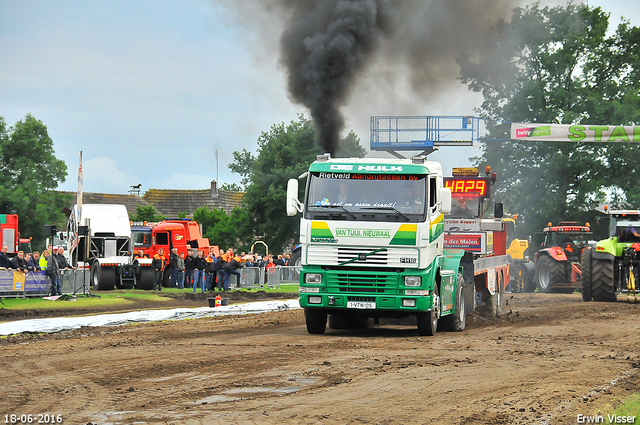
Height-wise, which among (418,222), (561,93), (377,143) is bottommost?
(418,222)

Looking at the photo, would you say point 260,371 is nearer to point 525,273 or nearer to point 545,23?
point 525,273

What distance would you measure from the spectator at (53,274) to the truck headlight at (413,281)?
527 inches

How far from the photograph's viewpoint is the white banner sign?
3275 cm

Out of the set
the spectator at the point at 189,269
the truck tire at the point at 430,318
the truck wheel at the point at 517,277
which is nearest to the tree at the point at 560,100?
the truck wheel at the point at 517,277

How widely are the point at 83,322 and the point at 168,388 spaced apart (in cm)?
910

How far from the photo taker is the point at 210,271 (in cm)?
3025

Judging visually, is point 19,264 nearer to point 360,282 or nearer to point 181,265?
point 181,265

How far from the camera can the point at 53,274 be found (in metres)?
23.6

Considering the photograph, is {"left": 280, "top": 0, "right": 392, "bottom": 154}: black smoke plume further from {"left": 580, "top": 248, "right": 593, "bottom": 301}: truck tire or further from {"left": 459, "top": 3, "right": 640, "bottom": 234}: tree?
{"left": 459, "top": 3, "right": 640, "bottom": 234}: tree

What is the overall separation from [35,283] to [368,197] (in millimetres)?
13165

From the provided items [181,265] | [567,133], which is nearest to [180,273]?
[181,265]

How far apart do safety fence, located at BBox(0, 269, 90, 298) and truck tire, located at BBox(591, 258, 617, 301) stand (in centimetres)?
1506

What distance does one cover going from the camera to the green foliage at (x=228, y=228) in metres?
53.1

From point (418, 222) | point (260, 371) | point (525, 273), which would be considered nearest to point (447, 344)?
point (418, 222)
